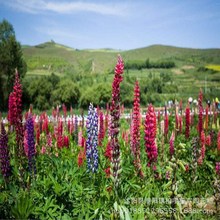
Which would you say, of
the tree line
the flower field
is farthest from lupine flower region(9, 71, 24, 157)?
the tree line

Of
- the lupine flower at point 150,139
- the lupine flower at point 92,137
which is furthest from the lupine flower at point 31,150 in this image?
the lupine flower at point 150,139

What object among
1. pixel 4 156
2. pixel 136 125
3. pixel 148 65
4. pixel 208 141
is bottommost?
pixel 208 141

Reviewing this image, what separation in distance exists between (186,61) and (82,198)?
13473 cm

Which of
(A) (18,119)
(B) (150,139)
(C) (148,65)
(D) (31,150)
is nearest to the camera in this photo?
(A) (18,119)

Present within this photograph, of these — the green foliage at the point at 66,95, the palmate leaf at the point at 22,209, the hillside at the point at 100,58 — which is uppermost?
the hillside at the point at 100,58

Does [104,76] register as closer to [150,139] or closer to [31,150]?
[31,150]

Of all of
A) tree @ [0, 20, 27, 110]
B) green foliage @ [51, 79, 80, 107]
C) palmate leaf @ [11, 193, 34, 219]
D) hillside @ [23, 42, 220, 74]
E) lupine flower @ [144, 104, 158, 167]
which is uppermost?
hillside @ [23, 42, 220, 74]

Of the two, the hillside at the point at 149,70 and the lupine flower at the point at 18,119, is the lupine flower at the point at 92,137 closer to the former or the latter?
the lupine flower at the point at 18,119

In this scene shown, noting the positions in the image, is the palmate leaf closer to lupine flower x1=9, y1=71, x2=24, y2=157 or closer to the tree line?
lupine flower x1=9, y1=71, x2=24, y2=157

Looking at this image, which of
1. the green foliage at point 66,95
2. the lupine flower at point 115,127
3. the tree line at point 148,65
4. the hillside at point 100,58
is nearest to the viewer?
the lupine flower at point 115,127

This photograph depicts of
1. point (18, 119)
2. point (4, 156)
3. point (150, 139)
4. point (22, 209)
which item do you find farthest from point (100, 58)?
point (22, 209)

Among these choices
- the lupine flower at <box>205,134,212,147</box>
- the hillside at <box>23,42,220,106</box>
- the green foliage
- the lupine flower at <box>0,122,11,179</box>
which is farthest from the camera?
the hillside at <box>23,42,220,106</box>

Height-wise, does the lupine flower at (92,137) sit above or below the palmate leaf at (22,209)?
above

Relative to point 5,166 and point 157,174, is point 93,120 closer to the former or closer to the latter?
point 5,166
